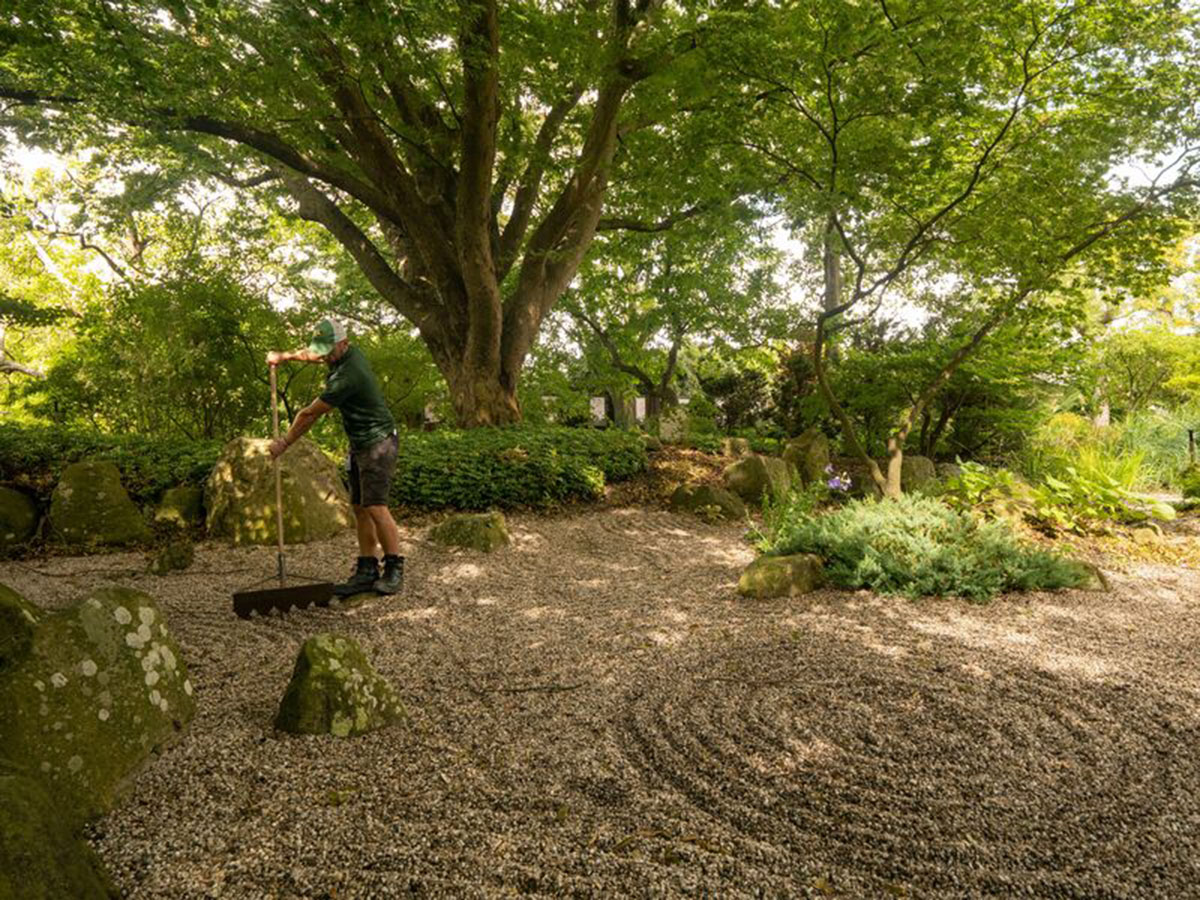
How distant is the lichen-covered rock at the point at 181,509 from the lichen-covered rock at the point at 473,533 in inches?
98.6

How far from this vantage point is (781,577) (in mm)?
4395

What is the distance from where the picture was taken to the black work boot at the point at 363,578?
429 cm

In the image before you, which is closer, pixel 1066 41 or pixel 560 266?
pixel 1066 41

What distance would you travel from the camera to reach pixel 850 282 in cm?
1709

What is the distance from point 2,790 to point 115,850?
0.61m

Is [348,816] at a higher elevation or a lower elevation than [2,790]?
lower

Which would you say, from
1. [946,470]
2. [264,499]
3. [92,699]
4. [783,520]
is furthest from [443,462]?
[946,470]

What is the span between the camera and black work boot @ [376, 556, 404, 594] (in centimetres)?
436

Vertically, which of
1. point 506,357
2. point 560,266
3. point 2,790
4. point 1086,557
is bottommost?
point 1086,557

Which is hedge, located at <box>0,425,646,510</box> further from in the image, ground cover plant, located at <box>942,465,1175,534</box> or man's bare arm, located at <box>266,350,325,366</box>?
ground cover plant, located at <box>942,465,1175,534</box>

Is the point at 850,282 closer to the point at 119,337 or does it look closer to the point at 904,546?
the point at 904,546

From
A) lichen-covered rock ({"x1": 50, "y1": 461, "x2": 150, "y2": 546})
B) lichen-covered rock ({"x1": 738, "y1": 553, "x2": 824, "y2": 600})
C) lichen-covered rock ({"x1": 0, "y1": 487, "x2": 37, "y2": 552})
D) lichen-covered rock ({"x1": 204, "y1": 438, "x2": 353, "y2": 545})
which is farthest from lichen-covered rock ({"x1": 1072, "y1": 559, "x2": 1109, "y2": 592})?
lichen-covered rock ({"x1": 0, "y1": 487, "x2": 37, "y2": 552})

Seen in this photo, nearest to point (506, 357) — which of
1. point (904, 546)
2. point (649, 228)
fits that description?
point (649, 228)

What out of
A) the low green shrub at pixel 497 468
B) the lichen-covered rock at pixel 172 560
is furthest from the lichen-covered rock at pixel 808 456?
the lichen-covered rock at pixel 172 560
